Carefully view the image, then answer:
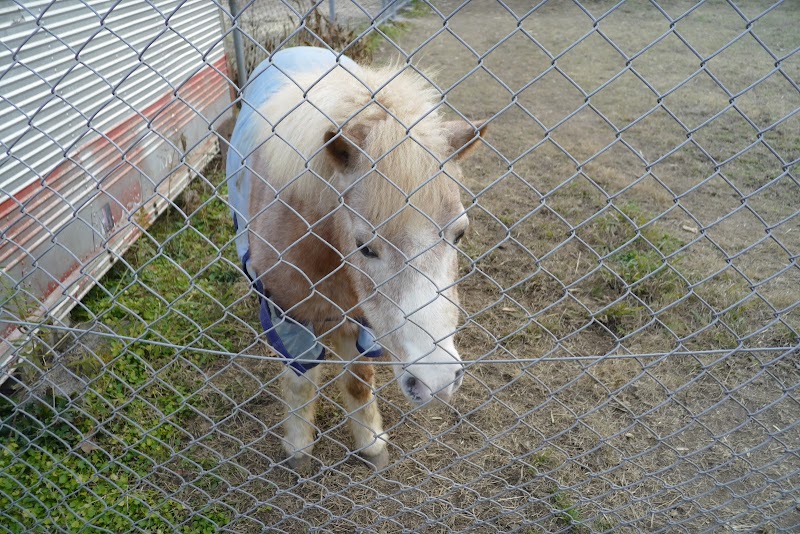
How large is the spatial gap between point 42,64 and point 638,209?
4.22 metres

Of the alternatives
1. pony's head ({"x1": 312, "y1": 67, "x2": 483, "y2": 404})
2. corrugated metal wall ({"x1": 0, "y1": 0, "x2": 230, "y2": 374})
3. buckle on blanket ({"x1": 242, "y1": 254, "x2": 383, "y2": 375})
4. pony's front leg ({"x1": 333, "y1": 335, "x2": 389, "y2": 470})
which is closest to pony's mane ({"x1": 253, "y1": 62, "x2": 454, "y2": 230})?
pony's head ({"x1": 312, "y1": 67, "x2": 483, "y2": 404})

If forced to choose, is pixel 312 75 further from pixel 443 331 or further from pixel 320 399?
pixel 320 399

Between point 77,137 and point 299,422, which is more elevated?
point 77,137

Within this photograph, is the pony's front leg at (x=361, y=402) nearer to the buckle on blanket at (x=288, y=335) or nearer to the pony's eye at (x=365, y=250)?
the buckle on blanket at (x=288, y=335)

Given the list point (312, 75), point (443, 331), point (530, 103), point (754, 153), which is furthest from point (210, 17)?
point (754, 153)

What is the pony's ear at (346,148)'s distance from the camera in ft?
6.10

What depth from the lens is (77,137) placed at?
3.27 m

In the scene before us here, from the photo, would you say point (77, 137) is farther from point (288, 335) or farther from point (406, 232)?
point (406, 232)

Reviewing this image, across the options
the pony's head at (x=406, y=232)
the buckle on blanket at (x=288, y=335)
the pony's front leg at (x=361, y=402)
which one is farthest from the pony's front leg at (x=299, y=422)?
the pony's head at (x=406, y=232)

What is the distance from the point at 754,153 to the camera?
17.4 feet

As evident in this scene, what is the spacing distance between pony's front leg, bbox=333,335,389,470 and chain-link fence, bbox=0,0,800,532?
0.7 inches

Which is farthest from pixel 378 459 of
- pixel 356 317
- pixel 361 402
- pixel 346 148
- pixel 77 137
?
pixel 77 137

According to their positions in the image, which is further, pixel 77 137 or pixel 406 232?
pixel 77 137

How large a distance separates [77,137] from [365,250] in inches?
92.6
